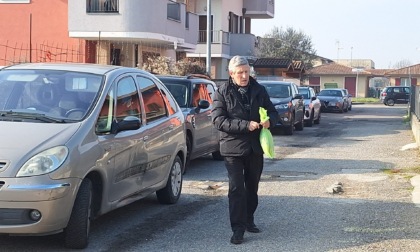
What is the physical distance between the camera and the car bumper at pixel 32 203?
19.1 feet

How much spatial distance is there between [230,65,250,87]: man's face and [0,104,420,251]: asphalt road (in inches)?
66.1

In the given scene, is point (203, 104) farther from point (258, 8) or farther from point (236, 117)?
point (258, 8)

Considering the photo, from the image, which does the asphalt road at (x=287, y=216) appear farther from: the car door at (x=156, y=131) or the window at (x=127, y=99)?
the window at (x=127, y=99)

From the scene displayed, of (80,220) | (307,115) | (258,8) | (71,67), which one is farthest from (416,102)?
(258,8)

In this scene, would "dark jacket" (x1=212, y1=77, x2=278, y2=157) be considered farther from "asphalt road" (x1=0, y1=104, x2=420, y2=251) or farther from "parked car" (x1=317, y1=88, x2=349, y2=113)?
"parked car" (x1=317, y1=88, x2=349, y2=113)

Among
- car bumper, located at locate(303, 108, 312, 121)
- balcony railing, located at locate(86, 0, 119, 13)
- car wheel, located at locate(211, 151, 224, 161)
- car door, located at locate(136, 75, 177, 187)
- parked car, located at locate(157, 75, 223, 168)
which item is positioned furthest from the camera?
car bumper, located at locate(303, 108, 312, 121)

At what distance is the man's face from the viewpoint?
23.1ft

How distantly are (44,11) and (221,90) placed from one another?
17823mm

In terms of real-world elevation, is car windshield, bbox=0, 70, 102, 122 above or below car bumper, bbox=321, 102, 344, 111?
above

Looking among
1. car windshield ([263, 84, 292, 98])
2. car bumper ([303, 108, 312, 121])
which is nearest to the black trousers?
car windshield ([263, 84, 292, 98])

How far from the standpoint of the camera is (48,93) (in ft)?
23.4

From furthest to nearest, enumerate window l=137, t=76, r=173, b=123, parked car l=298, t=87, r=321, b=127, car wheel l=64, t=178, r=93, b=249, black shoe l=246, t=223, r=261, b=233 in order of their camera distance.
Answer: parked car l=298, t=87, r=321, b=127
window l=137, t=76, r=173, b=123
black shoe l=246, t=223, r=261, b=233
car wheel l=64, t=178, r=93, b=249

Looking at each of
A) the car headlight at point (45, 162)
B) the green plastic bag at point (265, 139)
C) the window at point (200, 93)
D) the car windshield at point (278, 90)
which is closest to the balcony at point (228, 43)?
the car windshield at point (278, 90)

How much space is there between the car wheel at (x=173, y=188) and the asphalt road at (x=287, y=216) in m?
0.14
